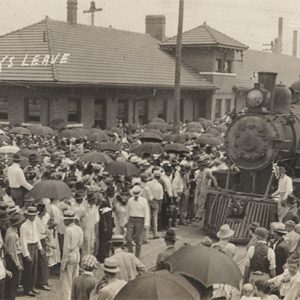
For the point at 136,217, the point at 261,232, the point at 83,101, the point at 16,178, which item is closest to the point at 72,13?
the point at 83,101

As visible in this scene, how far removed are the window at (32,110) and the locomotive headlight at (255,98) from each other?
1421 cm

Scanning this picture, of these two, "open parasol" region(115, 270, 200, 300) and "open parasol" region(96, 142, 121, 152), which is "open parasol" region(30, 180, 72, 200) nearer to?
"open parasol" region(115, 270, 200, 300)

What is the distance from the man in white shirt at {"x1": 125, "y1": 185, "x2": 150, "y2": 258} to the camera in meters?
11.5

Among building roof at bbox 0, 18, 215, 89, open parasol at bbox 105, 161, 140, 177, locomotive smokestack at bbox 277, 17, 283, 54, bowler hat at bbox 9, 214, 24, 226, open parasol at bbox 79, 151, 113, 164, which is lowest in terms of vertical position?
bowler hat at bbox 9, 214, 24, 226

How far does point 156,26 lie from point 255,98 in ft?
86.4

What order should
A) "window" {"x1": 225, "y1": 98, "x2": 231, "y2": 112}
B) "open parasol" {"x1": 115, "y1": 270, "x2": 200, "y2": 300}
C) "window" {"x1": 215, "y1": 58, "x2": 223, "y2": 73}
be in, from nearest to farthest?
1. "open parasol" {"x1": 115, "y1": 270, "x2": 200, "y2": 300}
2. "window" {"x1": 215, "y1": 58, "x2": 223, "y2": 73}
3. "window" {"x1": 225, "y1": 98, "x2": 231, "y2": 112}

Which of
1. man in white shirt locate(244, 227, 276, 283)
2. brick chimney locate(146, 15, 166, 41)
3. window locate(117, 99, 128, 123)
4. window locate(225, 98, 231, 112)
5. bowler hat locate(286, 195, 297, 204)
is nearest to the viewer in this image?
man in white shirt locate(244, 227, 276, 283)

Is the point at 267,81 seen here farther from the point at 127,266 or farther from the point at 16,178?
the point at 127,266

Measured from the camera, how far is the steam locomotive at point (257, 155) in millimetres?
13109

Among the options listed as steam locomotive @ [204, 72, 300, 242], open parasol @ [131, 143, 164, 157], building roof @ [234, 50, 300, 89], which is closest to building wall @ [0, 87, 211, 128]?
building roof @ [234, 50, 300, 89]

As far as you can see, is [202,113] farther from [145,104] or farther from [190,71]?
[145,104]

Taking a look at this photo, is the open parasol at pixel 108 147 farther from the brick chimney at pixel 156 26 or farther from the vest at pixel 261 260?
the brick chimney at pixel 156 26

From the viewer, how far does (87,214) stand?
10.7 m

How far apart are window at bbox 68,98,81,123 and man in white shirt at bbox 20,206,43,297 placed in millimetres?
17237
